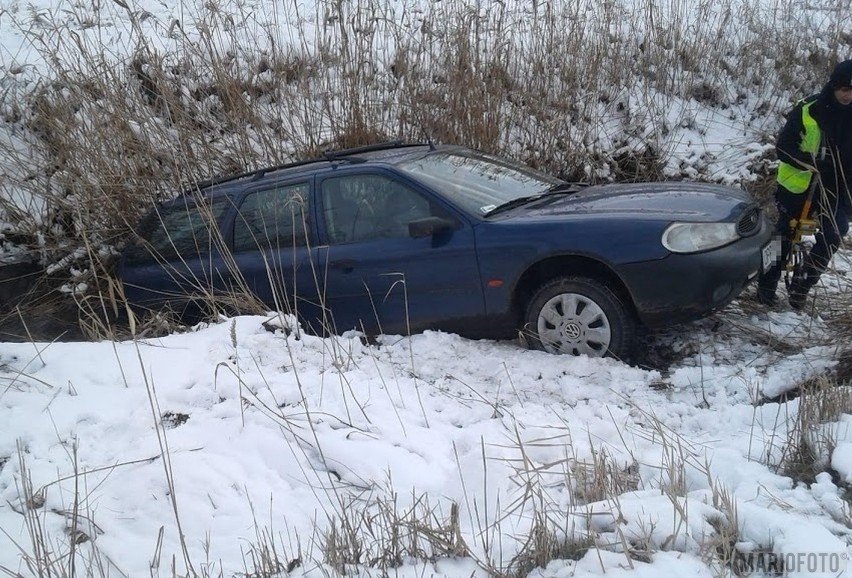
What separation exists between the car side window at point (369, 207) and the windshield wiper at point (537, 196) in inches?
15.3

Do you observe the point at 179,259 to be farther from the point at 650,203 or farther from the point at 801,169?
the point at 801,169

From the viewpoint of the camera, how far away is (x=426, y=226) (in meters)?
5.07

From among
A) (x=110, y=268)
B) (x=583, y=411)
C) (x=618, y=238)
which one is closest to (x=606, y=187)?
(x=618, y=238)

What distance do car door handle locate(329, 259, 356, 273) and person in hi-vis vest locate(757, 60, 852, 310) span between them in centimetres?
270

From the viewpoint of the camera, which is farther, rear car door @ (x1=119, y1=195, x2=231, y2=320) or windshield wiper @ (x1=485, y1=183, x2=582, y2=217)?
rear car door @ (x1=119, y1=195, x2=231, y2=320)

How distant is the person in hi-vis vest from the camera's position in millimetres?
5355

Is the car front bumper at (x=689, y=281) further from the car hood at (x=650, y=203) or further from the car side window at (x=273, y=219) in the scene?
the car side window at (x=273, y=219)

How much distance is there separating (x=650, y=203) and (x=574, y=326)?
915 millimetres

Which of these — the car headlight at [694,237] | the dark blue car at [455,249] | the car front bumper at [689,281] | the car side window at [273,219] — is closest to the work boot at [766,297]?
the dark blue car at [455,249]

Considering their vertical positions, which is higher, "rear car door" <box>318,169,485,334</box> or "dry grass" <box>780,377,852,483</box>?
"rear car door" <box>318,169,485,334</box>

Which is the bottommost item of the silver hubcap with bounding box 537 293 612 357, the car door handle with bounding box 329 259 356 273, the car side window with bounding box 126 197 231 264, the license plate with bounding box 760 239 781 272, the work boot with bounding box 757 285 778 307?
the work boot with bounding box 757 285 778 307

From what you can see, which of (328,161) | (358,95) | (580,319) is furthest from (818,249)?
(358,95)

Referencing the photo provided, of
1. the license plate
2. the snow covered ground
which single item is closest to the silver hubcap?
the snow covered ground

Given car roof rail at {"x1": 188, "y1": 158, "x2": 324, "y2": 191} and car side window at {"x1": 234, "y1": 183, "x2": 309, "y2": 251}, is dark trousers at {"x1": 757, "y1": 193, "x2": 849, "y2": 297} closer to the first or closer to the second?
car side window at {"x1": 234, "y1": 183, "x2": 309, "y2": 251}
